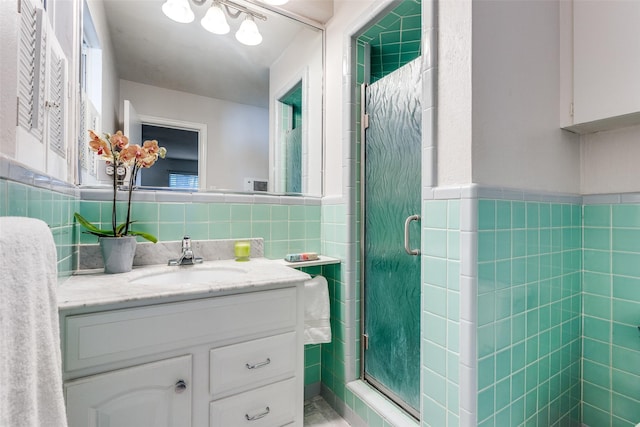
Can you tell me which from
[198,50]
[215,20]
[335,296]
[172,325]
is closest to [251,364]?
[172,325]

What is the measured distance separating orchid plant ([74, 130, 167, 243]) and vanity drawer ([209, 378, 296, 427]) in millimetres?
687

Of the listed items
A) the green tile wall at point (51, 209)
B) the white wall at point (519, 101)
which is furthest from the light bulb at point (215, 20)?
the white wall at point (519, 101)

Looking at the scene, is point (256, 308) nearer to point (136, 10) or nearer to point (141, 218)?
point (141, 218)

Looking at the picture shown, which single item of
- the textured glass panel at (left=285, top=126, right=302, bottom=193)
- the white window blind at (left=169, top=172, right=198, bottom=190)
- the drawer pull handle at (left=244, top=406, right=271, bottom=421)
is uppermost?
the textured glass panel at (left=285, top=126, right=302, bottom=193)

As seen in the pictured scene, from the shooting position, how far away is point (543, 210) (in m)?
1.17

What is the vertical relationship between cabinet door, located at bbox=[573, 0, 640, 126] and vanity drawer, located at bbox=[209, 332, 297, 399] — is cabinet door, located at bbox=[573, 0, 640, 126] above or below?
above

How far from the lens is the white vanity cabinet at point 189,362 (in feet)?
2.67

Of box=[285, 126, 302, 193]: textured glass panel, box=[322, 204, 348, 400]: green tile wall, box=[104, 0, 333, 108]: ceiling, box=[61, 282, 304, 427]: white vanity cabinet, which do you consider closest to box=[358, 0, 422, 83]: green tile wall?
box=[104, 0, 333, 108]: ceiling

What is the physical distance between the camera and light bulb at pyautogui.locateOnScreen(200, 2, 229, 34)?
4.83 feet

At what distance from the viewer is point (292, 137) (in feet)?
5.72

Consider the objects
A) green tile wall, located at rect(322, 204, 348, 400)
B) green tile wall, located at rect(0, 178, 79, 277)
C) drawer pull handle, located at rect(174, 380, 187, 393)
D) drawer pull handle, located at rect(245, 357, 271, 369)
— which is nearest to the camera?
green tile wall, located at rect(0, 178, 79, 277)

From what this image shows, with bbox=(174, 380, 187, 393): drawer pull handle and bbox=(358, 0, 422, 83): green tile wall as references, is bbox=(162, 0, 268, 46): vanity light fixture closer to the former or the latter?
bbox=(358, 0, 422, 83): green tile wall

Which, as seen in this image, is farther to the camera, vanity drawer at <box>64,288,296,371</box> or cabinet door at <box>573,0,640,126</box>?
cabinet door at <box>573,0,640,126</box>

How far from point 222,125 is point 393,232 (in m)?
1.03
